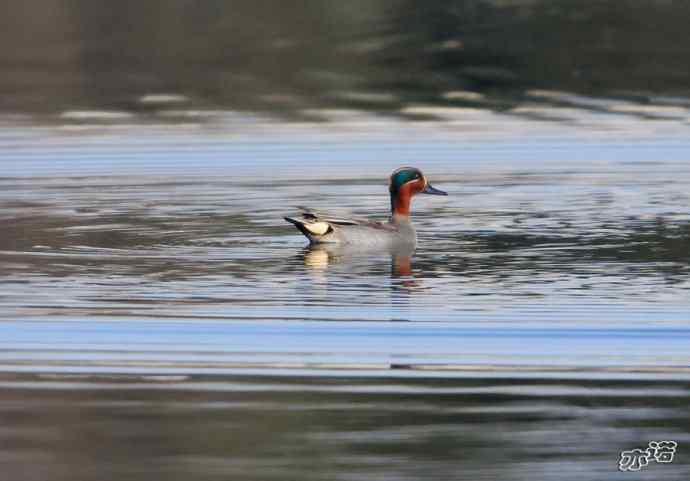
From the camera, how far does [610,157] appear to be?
24062 millimetres

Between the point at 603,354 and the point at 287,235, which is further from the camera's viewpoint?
the point at 287,235

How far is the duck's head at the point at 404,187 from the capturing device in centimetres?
1864

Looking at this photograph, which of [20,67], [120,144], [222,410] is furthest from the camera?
[20,67]

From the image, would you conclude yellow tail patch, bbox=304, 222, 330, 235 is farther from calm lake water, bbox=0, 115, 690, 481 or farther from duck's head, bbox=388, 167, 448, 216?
Result: duck's head, bbox=388, 167, 448, 216

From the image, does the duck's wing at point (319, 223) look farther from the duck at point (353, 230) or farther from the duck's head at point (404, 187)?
the duck's head at point (404, 187)

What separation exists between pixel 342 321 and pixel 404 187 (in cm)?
525

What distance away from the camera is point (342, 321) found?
13703 mm

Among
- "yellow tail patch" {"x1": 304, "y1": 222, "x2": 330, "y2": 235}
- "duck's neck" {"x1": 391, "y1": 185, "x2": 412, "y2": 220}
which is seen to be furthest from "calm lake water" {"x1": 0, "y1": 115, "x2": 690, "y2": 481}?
"duck's neck" {"x1": 391, "y1": 185, "x2": 412, "y2": 220}

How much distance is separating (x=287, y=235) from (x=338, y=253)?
4.30ft

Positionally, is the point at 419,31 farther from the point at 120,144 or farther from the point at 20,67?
the point at 120,144

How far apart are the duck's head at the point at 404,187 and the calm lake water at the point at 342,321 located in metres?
Result: 0.48

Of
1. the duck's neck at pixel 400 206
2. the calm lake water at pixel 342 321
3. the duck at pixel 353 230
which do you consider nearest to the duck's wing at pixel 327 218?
the duck at pixel 353 230

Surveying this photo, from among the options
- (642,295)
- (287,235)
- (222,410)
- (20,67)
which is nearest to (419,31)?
(20,67)

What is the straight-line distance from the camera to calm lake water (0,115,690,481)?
10.2 meters
